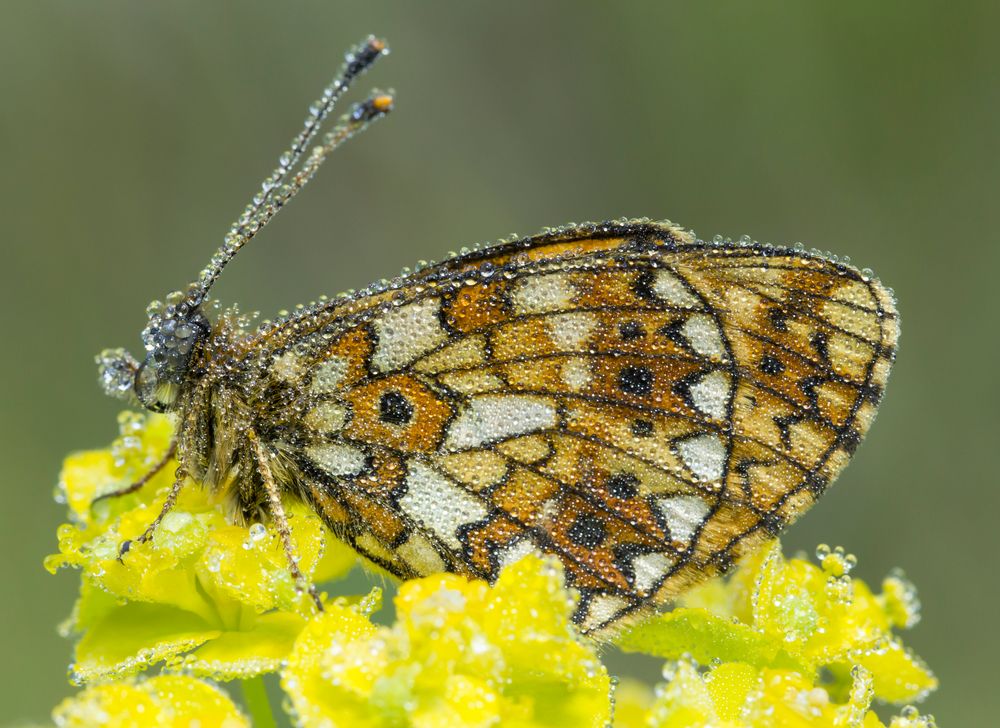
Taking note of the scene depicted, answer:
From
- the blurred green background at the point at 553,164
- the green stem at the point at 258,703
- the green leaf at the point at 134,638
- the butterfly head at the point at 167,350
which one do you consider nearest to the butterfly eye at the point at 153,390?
the butterfly head at the point at 167,350

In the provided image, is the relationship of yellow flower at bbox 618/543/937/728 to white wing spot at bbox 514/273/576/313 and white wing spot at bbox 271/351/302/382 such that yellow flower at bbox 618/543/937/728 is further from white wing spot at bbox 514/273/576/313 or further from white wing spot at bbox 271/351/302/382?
white wing spot at bbox 271/351/302/382

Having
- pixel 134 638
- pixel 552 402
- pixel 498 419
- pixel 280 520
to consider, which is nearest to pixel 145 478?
pixel 134 638

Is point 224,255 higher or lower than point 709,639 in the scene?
higher

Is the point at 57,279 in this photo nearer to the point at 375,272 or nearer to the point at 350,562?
the point at 375,272

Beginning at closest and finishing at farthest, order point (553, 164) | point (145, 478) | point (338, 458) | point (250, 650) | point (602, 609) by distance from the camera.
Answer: point (250, 650)
point (602, 609)
point (338, 458)
point (145, 478)
point (553, 164)

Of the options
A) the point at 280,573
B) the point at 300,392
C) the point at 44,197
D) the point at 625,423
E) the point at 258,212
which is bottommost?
the point at 280,573

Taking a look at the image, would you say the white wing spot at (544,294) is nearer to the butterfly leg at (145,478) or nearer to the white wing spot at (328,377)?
the white wing spot at (328,377)

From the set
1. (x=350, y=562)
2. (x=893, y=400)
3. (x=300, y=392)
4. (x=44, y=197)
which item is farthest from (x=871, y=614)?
(x=44, y=197)

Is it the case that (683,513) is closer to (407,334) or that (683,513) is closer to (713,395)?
(713,395)
